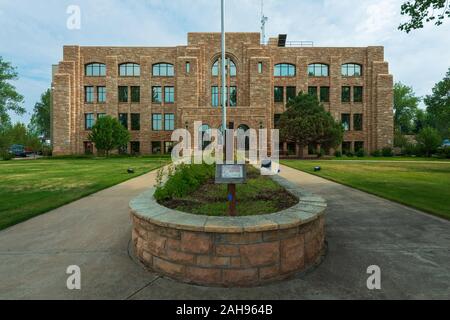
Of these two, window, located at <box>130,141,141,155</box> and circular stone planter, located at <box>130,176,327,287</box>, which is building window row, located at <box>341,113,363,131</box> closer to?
window, located at <box>130,141,141,155</box>

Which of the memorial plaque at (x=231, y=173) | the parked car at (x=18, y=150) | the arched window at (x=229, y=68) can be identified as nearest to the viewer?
the memorial plaque at (x=231, y=173)

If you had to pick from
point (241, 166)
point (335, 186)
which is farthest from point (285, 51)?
point (241, 166)

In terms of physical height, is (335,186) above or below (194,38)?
below

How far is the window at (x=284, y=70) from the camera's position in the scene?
131 ft

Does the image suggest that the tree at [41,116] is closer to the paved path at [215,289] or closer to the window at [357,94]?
the window at [357,94]

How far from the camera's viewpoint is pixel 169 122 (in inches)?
1561

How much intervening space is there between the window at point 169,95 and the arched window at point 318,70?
22.0 meters

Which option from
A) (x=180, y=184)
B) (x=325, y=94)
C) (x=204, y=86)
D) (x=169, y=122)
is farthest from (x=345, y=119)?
(x=180, y=184)

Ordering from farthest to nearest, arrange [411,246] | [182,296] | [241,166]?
[411,246] < [241,166] < [182,296]

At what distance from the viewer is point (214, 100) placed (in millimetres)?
39000

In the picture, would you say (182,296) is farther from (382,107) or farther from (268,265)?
(382,107)

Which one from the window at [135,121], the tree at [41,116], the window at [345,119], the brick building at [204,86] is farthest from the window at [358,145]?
the tree at [41,116]

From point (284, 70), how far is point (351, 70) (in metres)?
10.8
